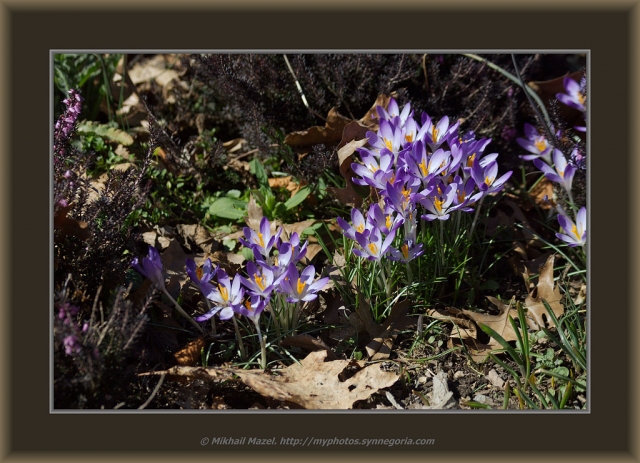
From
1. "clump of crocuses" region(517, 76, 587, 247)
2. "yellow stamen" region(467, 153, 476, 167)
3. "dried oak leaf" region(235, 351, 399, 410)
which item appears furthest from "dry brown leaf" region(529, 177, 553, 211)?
"dried oak leaf" region(235, 351, 399, 410)

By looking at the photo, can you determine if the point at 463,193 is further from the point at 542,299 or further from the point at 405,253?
the point at 542,299

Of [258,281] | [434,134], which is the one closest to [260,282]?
[258,281]

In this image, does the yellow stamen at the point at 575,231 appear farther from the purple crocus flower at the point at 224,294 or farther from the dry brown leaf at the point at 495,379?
the purple crocus flower at the point at 224,294

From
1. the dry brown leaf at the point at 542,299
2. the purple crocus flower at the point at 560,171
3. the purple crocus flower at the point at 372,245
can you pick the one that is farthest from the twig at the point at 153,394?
the purple crocus flower at the point at 560,171

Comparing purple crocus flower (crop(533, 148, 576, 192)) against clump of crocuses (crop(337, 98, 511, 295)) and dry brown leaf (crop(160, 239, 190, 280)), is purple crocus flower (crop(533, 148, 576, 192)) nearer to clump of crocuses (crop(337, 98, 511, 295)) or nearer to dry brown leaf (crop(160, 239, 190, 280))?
clump of crocuses (crop(337, 98, 511, 295))

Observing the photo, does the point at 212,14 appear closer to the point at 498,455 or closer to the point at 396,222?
the point at 396,222
